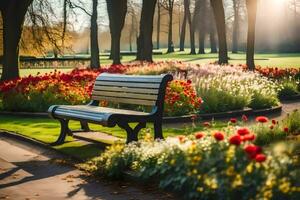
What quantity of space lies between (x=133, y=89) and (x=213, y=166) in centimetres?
495

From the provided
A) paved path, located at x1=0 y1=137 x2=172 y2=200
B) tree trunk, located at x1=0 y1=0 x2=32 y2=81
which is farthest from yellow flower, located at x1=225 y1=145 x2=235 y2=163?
tree trunk, located at x1=0 y1=0 x2=32 y2=81

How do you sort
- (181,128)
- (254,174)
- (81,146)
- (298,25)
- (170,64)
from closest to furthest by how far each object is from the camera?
(254,174), (81,146), (181,128), (170,64), (298,25)

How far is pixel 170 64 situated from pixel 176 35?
109268 millimetres

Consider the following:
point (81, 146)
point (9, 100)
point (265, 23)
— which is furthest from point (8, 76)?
point (265, 23)

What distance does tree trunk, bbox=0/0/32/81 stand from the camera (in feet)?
76.8

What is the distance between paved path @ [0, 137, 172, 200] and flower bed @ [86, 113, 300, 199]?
9.5 inches

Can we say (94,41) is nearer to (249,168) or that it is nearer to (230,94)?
(230,94)

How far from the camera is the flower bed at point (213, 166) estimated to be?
15.8 feet

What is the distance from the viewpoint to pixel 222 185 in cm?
505

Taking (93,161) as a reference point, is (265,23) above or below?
above

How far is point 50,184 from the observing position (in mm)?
7617

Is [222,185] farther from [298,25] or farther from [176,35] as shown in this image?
[176,35]

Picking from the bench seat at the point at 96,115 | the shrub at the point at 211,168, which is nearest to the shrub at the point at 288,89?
the bench seat at the point at 96,115

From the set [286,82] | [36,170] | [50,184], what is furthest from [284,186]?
[286,82]
